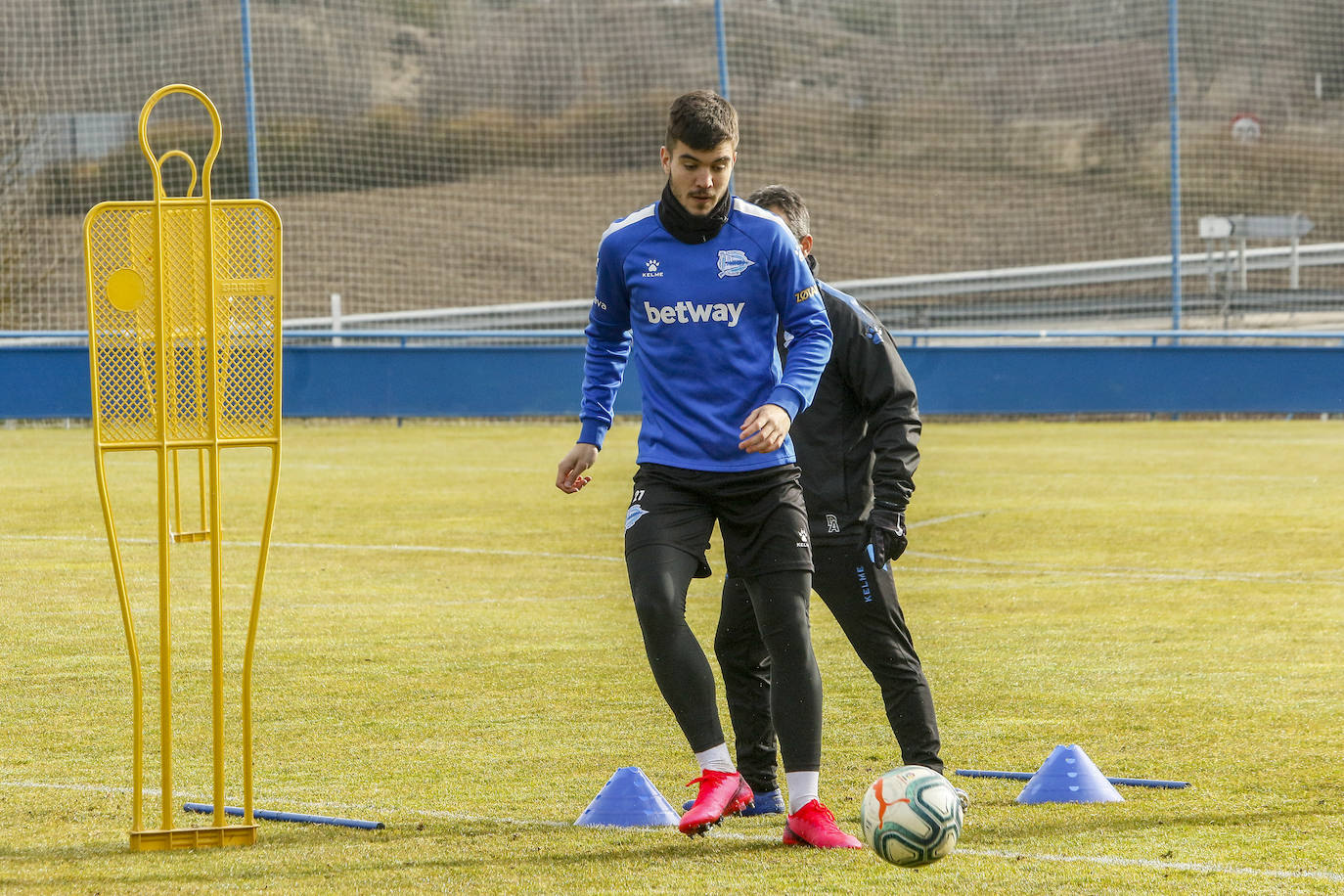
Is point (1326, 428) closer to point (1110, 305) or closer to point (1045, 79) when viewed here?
point (1110, 305)

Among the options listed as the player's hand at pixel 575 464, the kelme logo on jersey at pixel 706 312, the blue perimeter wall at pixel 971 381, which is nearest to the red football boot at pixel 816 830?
the player's hand at pixel 575 464

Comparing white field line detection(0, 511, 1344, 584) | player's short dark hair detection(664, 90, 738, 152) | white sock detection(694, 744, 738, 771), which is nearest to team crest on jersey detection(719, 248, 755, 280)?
player's short dark hair detection(664, 90, 738, 152)

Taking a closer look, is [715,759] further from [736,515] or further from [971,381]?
[971,381]

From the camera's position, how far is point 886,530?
4.79 meters

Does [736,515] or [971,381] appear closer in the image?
[736,515]

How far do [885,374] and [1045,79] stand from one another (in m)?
25.7

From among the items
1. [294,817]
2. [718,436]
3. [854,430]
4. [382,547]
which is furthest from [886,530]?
[382,547]

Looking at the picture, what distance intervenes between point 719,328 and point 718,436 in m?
0.28

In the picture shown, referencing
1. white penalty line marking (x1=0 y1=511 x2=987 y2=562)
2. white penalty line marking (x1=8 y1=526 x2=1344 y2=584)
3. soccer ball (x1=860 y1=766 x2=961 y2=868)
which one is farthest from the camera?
white penalty line marking (x1=0 y1=511 x2=987 y2=562)

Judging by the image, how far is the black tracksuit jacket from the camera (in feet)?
15.9

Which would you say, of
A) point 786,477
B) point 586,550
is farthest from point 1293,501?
point 786,477

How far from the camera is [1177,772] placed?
5.36m

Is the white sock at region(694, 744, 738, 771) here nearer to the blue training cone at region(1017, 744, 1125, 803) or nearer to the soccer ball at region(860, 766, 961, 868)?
the soccer ball at region(860, 766, 961, 868)

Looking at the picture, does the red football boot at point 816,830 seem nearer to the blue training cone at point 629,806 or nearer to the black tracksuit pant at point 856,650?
the blue training cone at point 629,806
